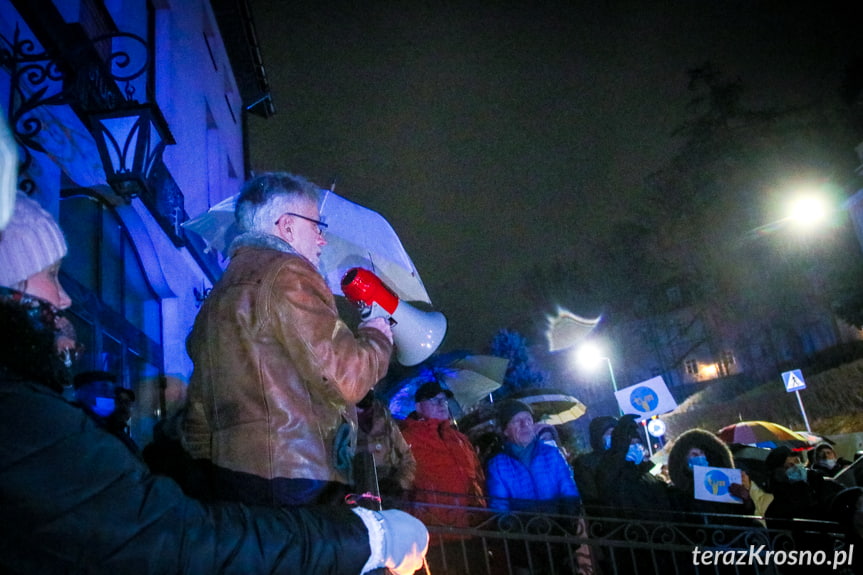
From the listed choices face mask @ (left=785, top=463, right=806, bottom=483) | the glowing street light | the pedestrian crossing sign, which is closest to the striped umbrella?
the pedestrian crossing sign

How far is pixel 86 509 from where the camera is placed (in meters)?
1.28

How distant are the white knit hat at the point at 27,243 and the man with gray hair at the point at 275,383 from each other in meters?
0.76

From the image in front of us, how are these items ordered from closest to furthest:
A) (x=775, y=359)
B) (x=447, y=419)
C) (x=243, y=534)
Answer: (x=243, y=534) → (x=447, y=419) → (x=775, y=359)

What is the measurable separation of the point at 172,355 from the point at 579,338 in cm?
4095

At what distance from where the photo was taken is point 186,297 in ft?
28.8

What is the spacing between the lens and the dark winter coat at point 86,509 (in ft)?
4.06

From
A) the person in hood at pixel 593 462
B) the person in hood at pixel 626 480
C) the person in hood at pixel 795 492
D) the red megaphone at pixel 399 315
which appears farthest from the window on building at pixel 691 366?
the red megaphone at pixel 399 315

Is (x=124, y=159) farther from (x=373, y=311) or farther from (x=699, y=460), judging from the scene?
(x=699, y=460)

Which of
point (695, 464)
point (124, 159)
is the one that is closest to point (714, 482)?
point (695, 464)

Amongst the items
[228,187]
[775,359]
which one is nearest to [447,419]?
[228,187]

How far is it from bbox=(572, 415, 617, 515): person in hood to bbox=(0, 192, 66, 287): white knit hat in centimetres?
564

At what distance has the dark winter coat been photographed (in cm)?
124

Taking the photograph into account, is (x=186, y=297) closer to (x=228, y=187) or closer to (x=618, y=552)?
(x=228, y=187)

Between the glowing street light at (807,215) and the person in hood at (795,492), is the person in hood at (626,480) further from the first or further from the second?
the glowing street light at (807,215)
